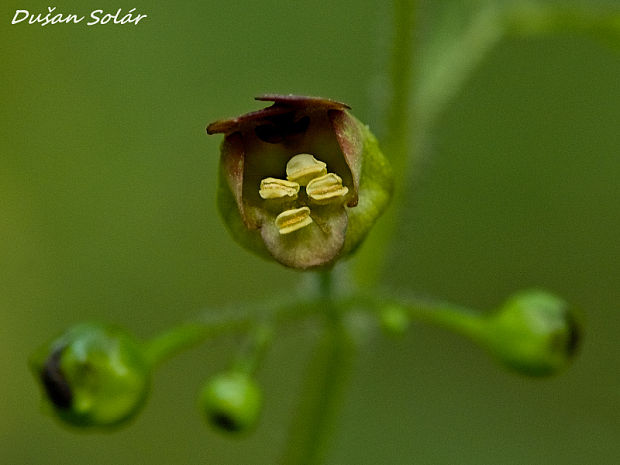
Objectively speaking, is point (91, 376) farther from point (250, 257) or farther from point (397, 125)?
point (250, 257)

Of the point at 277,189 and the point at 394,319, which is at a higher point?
the point at 277,189

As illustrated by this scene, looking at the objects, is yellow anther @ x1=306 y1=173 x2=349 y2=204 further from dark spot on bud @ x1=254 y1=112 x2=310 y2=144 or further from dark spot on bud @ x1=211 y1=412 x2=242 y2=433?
dark spot on bud @ x1=211 y1=412 x2=242 y2=433

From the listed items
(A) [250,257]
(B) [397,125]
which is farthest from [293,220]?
(A) [250,257]

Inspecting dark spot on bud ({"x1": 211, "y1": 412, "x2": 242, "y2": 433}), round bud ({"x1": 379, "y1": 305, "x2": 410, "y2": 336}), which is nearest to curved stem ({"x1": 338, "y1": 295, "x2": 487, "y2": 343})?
round bud ({"x1": 379, "y1": 305, "x2": 410, "y2": 336})

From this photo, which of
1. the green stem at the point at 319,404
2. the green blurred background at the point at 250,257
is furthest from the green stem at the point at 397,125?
the green blurred background at the point at 250,257

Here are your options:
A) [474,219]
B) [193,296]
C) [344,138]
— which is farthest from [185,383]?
[344,138]

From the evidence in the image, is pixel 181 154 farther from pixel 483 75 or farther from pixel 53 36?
pixel 483 75
